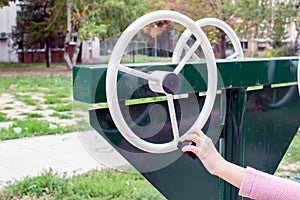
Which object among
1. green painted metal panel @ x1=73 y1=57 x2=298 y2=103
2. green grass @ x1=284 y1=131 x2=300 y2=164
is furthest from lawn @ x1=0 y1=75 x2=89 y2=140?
green grass @ x1=284 y1=131 x2=300 y2=164

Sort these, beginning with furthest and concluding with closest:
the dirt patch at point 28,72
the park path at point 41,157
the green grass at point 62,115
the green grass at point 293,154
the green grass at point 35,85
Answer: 1. the dirt patch at point 28,72
2. the green grass at point 35,85
3. the green grass at point 62,115
4. the green grass at point 293,154
5. the park path at point 41,157

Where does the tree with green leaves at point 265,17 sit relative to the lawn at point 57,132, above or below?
above

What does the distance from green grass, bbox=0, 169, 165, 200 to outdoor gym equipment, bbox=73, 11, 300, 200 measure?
1.03 m

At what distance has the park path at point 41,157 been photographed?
321 centimetres

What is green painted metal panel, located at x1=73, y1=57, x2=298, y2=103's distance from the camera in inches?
39.8

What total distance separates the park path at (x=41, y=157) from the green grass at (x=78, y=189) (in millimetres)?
171

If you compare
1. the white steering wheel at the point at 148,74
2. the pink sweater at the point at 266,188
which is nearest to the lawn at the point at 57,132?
the white steering wheel at the point at 148,74

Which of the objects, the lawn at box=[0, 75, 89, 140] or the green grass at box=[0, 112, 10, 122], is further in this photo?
the green grass at box=[0, 112, 10, 122]

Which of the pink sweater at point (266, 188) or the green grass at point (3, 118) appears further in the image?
the green grass at point (3, 118)

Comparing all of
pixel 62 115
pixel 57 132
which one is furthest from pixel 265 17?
pixel 57 132

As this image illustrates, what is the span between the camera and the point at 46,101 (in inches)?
264

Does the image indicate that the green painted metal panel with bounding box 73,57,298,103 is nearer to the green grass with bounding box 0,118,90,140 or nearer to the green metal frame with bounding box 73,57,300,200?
the green metal frame with bounding box 73,57,300,200

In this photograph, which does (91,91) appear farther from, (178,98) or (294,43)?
(294,43)

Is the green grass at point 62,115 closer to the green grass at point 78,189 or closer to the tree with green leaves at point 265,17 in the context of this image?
the green grass at point 78,189
